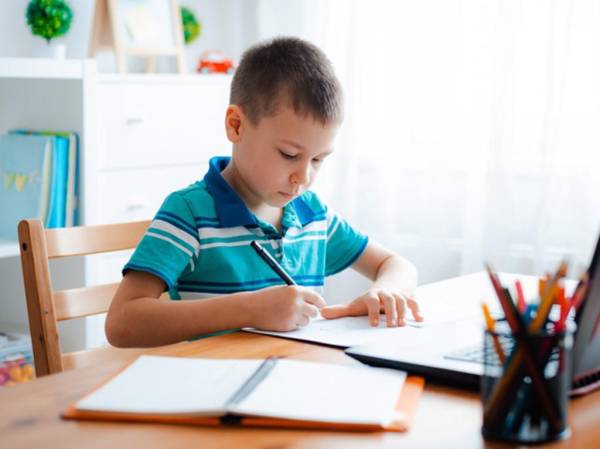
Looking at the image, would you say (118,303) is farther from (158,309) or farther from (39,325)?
(39,325)

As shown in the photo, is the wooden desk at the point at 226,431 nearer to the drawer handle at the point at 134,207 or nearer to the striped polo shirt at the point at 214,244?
the striped polo shirt at the point at 214,244

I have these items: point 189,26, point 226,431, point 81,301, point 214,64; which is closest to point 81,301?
point 81,301

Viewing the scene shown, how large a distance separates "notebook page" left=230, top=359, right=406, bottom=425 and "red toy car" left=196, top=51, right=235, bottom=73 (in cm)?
221

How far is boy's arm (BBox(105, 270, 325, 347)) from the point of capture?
121 centimetres

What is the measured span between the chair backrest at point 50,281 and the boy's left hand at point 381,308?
45cm

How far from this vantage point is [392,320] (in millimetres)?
1269

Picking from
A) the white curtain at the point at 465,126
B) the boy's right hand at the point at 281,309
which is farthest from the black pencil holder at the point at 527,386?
the white curtain at the point at 465,126

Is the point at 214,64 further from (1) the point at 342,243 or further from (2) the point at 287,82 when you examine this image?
(2) the point at 287,82

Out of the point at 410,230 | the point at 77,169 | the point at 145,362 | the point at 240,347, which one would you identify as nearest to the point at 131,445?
the point at 145,362

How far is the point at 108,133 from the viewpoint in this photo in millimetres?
2564

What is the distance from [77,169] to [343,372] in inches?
66.0

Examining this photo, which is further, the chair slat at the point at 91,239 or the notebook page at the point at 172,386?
the chair slat at the point at 91,239

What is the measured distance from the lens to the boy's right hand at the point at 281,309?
1201mm

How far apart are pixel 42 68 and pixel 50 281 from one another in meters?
1.00
